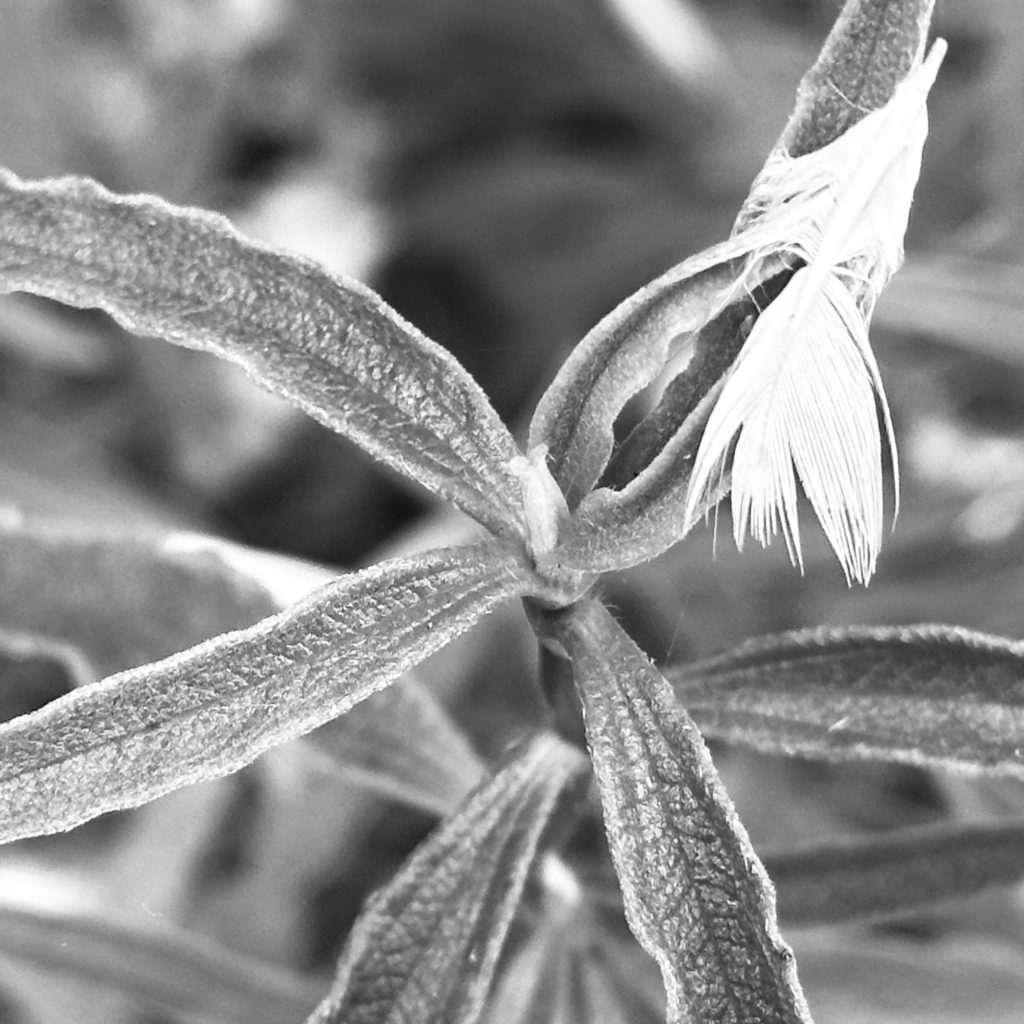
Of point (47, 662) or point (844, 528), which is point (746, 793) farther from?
point (844, 528)

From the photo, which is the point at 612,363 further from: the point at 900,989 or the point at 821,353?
the point at 900,989

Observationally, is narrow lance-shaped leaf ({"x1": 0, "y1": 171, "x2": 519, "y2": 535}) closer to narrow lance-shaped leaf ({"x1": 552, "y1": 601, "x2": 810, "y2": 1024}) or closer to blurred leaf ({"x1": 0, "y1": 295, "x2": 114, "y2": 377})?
narrow lance-shaped leaf ({"x1": 552, "y1": 601, "x2": 810, "y2": 1024})

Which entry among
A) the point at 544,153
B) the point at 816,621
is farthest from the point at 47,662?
the point at 544,153

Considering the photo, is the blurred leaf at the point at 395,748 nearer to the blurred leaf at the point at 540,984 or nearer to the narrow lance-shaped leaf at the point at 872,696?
the blurred leaf at the point at 540,984

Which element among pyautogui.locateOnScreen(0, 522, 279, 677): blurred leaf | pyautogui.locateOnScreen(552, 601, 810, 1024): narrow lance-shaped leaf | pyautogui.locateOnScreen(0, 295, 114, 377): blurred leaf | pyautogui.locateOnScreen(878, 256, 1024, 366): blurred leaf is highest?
pyautogui.locateOnScreen(0, 295, 114, 377): blurred leaf

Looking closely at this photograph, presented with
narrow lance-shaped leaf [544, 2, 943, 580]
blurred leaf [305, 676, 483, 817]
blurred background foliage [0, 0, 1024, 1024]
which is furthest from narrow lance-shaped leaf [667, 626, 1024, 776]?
blurred background foliage [0, 0, 1024, 1024]

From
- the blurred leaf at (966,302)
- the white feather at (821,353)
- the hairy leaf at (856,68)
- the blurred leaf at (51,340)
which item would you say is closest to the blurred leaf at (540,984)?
the white feather at (821,353)
